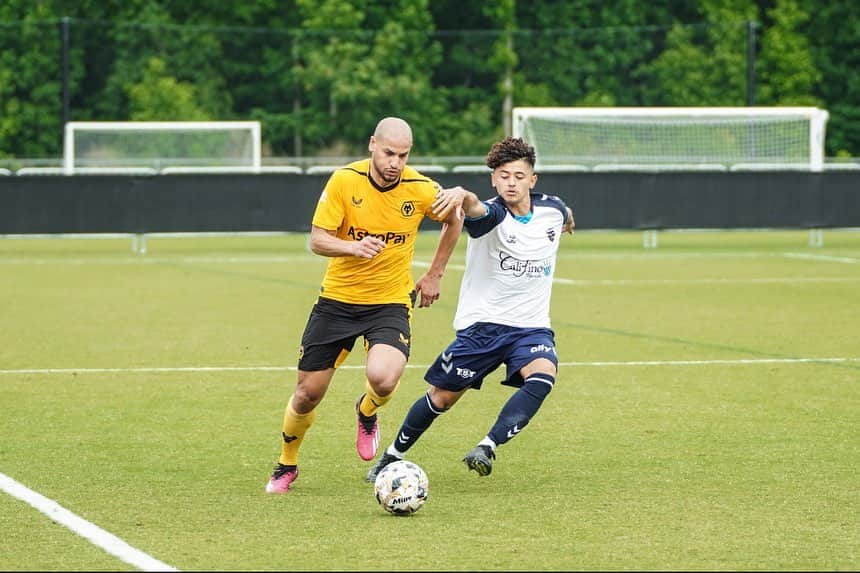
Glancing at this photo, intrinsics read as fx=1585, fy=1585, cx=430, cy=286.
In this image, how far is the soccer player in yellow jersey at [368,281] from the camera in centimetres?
763

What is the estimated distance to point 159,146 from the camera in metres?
38.8

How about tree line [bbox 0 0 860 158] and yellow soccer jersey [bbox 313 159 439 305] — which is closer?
yellow soccer jersey [bbox 313 159 439 305]

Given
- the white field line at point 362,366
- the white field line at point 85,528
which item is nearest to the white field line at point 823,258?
the white field line at point 362,366

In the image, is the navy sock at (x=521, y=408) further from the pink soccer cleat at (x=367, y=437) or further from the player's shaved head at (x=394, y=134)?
the player's shaved head at (x=394, y=134)

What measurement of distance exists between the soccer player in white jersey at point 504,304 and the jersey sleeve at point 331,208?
0.61 m

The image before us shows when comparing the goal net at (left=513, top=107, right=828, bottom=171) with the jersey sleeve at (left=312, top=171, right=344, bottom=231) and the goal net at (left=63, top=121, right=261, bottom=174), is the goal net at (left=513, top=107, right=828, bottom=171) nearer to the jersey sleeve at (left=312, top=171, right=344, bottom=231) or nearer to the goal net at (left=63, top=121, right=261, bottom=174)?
the goal net at (left=63, top=121, right=261, bottom=174)

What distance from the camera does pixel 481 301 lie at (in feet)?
26.4

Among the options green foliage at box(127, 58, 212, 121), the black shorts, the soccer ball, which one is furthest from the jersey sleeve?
green foliage at box(127, 58, 212, 121)

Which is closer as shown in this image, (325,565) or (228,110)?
(325,565)

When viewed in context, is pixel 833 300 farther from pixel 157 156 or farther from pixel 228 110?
pixel 228 110

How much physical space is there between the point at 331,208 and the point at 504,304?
1048 millimetres

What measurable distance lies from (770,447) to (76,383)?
206 inches

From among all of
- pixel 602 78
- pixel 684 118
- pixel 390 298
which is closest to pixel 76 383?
pixel 390 298

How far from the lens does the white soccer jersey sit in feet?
26.2
